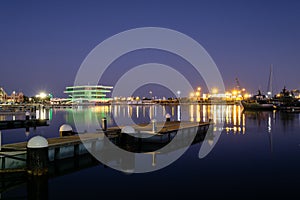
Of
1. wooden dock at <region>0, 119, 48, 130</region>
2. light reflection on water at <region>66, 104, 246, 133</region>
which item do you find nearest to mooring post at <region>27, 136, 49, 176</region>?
wooden dock at <region>0, 119, 48, 130</region>

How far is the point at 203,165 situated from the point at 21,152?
35.5 ft

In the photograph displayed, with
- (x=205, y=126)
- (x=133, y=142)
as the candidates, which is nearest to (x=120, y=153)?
(x=133, y=142)

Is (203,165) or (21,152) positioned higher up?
(21,152)

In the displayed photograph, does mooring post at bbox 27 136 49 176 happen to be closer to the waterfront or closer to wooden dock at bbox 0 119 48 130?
the waterfront

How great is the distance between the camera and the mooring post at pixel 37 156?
11844mm

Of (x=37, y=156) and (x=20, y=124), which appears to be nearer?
(x=37, y=156)

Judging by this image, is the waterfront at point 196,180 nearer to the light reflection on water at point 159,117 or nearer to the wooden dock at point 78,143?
the wooden dock at point 78,143

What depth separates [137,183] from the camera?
51.1 feet

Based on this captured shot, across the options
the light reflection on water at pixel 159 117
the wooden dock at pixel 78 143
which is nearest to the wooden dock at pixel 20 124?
the light reflection on water at pixel 159 117

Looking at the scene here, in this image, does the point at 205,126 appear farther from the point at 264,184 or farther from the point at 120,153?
the point at 264,184

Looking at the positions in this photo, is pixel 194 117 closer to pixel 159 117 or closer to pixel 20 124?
pixel 159 117

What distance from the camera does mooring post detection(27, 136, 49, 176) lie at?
11.8m

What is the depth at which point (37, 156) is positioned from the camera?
39.2 feet

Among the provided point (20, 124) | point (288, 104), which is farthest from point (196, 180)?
point (288, 104)
